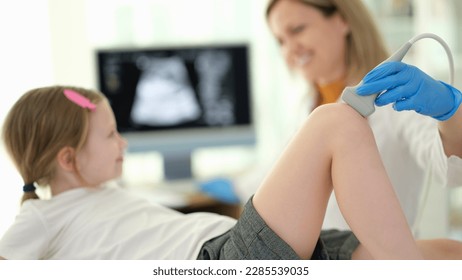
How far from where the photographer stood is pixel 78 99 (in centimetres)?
109

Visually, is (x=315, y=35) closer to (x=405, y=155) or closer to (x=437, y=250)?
(x=405, y=155)

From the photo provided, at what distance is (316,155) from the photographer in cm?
85

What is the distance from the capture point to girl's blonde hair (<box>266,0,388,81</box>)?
1.28 metres

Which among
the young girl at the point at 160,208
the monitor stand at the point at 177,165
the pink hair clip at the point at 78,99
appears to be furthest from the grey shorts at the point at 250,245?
the monitor stand at the point at 177,165

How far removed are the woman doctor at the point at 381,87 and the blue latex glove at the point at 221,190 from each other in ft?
2.08

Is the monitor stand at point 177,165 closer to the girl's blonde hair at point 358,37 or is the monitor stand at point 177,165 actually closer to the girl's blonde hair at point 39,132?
the girl's blonde hair at point 358,37

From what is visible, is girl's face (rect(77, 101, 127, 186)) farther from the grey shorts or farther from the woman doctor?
the woman doctor

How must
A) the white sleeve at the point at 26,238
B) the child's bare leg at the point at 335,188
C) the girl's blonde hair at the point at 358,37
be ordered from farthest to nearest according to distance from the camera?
the girl's blonde hair at the point at 358,37 → the white sleeve at the point at 26,238 → the child's bare leg at the point at 335,188

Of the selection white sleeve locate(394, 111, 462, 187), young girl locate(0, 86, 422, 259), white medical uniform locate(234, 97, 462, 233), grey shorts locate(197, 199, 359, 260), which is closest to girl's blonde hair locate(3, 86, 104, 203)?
young girl locate(0, 86, 422, 259)

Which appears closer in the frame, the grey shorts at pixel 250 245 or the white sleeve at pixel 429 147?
the grey shorts at pixel 250 245

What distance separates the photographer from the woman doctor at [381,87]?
35.6 inches

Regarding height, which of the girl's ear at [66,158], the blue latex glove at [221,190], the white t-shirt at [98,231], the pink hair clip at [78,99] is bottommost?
the blue latex glove at [221,190]

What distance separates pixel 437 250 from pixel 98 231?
0.55 m
